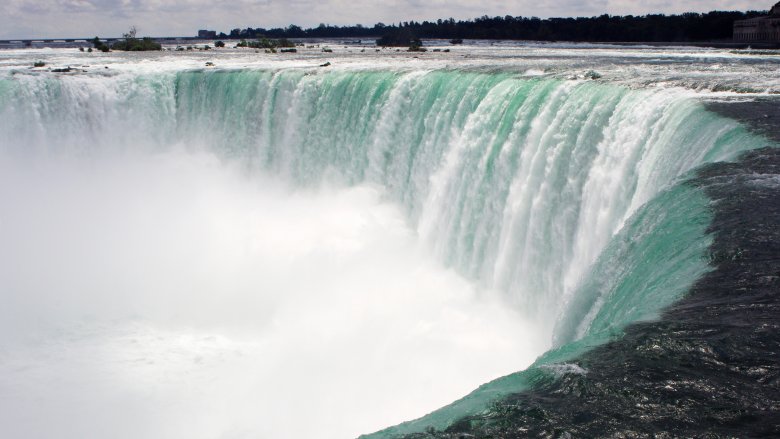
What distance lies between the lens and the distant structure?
34953 mm

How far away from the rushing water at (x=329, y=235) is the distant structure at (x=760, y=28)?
21409 mm

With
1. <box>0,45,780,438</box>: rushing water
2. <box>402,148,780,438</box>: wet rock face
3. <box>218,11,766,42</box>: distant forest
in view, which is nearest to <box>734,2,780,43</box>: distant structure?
<box>218,11,766,42</box>: distant forest

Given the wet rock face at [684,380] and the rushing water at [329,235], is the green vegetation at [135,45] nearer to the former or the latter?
the rushing water at [329,235]

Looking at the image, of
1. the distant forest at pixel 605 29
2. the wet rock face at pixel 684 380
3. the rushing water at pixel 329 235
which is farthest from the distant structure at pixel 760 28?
the wet rock face at pixel 684 380

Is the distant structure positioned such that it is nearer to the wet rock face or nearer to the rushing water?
the rushing water

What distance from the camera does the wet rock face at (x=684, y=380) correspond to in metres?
3.81

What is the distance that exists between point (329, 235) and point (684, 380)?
1207cm

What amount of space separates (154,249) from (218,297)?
3.05 metres

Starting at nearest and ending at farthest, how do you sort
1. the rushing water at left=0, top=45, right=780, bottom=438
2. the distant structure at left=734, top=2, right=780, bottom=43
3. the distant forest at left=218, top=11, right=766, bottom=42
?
1. the rushing water at left=0, top=45, right=780, bottom=438
2. the distant structure at left=734, top=2, right=780, bottom=43
3. the distant forest at left=218, top=11, right=766, bottom=42

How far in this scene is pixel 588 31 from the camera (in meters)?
58.2

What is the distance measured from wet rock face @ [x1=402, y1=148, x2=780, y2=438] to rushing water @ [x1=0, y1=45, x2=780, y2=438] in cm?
22

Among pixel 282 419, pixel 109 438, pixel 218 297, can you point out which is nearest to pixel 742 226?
pixel 282 419

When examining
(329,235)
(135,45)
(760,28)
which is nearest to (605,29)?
(760,28)

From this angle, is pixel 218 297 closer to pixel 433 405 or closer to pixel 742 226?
pixel 433 405
